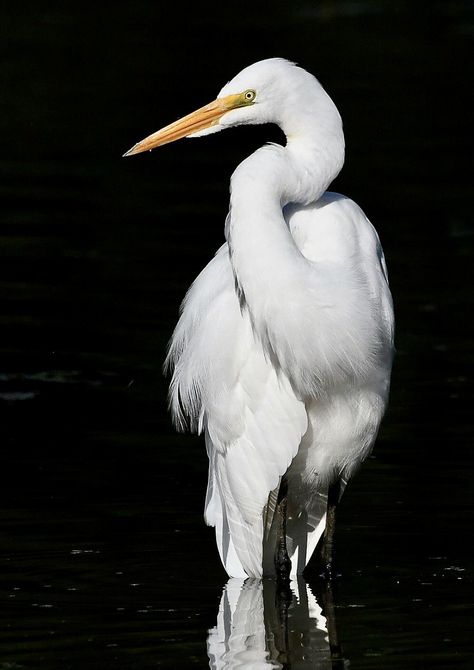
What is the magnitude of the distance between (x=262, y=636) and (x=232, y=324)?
112cm

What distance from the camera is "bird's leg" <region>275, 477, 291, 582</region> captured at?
19.2 ft

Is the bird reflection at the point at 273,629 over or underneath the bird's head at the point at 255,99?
underneath

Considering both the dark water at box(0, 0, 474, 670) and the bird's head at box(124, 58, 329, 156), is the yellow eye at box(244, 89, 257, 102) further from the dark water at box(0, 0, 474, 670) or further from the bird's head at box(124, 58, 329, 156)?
the dark water at box(0, 0, 474, 670)

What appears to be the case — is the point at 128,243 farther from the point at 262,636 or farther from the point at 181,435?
the point at 262,636

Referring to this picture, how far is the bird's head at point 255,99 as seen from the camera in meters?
5.53

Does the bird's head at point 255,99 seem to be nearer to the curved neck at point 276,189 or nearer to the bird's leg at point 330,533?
the curved neck at point 276,189

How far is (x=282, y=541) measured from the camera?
19.2 ft

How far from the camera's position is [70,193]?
11.8 m

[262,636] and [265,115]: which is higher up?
[265,115]

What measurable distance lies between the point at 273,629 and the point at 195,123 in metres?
1.75

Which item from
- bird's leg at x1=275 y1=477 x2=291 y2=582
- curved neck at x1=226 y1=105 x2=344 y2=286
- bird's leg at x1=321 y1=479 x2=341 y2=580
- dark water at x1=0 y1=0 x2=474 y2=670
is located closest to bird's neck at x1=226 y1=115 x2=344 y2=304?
curved neck at x1=226 y1=105 x2=344 y2=286

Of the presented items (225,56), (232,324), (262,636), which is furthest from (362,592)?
(225,56)

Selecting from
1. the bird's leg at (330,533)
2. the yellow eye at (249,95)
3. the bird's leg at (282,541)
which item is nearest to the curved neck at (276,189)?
the yellow eye at (249,95)

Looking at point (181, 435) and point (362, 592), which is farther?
point (181, 435)
